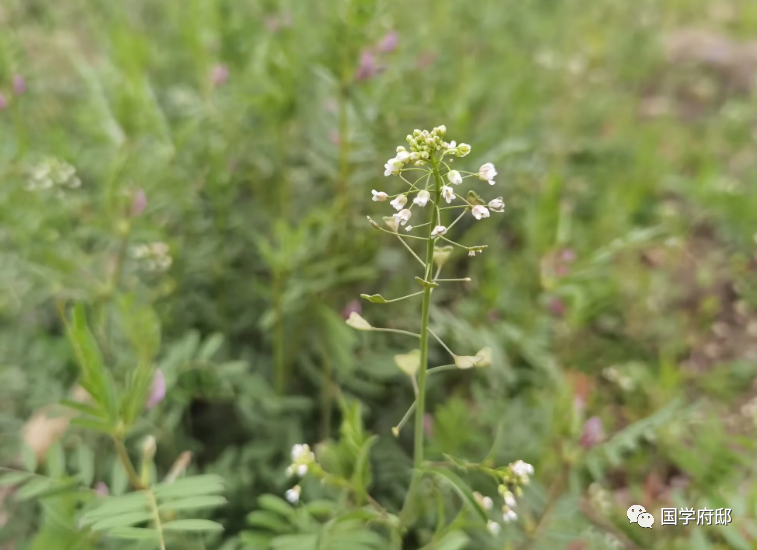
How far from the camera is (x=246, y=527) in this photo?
1172 millimetres

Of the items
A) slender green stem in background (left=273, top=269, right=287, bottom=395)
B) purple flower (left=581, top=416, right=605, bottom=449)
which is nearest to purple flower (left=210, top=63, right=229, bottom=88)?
slender green stem in background (left=273, top=269, right=287, bottom=395)

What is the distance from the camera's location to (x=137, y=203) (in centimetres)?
120

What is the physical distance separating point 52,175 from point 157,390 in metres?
0.56

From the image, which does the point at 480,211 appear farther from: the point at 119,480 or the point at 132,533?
the point at 119,480

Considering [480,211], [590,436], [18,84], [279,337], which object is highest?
[18,84]

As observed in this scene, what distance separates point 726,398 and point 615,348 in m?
0.28

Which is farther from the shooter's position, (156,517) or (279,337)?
(279,337)

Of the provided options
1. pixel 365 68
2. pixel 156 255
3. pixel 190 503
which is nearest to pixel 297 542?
pixel 190 503

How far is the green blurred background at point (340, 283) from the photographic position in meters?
1.13

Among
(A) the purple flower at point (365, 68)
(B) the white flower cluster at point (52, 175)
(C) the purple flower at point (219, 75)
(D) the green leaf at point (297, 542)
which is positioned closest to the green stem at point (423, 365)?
(D) the green leaf at point (297, 542)

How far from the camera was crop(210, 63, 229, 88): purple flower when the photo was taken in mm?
1538

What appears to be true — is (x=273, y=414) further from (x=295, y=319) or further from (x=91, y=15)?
(x=91, y=15)

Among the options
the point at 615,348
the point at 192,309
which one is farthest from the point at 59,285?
the point at 615,348

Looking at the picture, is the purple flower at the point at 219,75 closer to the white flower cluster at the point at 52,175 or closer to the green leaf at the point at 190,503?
the white flower cluster at the point at 52,175
